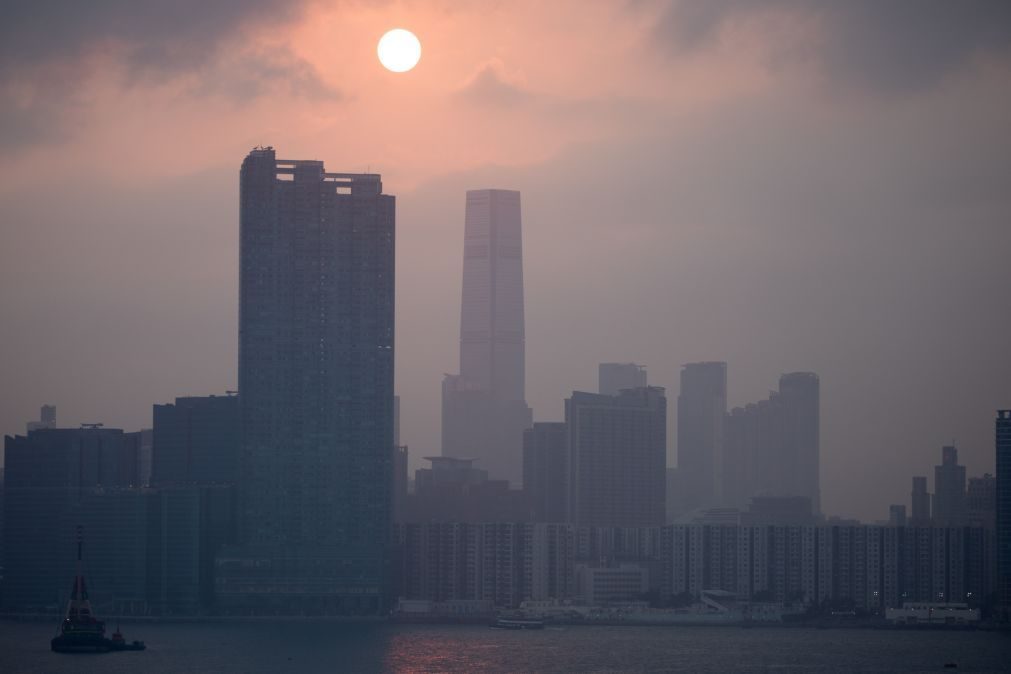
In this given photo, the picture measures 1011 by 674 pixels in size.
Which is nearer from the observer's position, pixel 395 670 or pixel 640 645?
pixel 395 670

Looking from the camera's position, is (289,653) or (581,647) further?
(581,647)

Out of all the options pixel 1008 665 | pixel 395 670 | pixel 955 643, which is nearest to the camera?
pixel 395 670

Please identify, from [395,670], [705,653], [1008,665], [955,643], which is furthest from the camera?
[955,643]

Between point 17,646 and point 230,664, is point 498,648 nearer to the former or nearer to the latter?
point 230,664

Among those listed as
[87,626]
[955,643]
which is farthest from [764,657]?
[87,626]

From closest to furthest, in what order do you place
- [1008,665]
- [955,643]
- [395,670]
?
[395,670]
[1008,665]
[955,643]

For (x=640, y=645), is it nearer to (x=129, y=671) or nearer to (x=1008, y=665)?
(x=1008, y=665)

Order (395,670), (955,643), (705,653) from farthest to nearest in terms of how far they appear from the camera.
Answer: (955,643)
(705,653)
(395,670)

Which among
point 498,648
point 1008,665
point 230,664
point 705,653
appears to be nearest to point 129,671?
point 230,664

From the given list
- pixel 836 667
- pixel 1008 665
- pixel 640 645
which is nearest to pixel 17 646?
pixel 640 645
